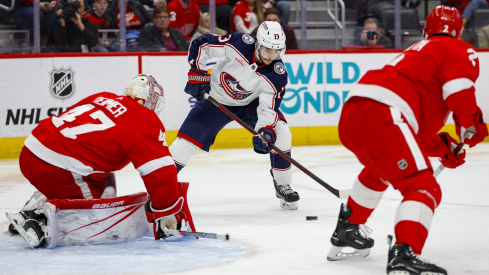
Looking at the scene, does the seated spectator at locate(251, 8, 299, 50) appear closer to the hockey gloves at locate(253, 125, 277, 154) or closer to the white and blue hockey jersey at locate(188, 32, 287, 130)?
the white and blue hockey jersey at locate(188, 32, 287, 130)

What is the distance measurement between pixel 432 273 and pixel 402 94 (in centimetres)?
61

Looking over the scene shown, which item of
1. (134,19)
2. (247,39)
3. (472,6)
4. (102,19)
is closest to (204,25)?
(134,19)

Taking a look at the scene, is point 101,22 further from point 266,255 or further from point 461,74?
point 461,74

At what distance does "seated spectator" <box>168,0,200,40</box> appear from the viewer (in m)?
7.67

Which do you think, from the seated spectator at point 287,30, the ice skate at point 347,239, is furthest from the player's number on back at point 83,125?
the seated spectator at point 287,30

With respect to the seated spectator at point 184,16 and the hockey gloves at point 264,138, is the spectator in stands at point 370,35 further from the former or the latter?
the hockey gloves at point 264,138

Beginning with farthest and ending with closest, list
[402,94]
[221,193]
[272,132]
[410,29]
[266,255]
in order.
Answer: [410,29], [221,193], [272,132], [266,255], [402,94]

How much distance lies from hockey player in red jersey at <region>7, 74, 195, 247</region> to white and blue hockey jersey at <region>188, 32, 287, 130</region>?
1.09 meters

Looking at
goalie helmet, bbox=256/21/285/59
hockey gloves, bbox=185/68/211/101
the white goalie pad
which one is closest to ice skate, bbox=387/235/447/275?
the white goalie pad

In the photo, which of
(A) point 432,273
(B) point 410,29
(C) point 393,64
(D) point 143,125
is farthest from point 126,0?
(A) point 432,273

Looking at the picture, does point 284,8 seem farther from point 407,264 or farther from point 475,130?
point 407,264

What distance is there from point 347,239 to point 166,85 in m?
4.55

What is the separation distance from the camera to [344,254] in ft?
10.3

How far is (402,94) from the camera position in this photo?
109 inches
